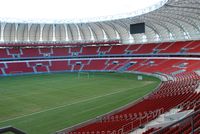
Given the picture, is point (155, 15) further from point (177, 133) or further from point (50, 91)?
point (177, 133)

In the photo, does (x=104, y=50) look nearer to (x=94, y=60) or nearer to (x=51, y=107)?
(x=94, y=60)

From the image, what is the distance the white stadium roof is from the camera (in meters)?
41.3

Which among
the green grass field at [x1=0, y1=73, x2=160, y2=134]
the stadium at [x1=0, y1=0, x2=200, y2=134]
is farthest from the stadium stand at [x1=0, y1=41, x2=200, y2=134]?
the green grass field at [x1=0, y1=73, x2=160, y2=134]

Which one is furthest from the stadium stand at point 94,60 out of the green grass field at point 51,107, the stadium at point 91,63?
the green grass field at point 51,107

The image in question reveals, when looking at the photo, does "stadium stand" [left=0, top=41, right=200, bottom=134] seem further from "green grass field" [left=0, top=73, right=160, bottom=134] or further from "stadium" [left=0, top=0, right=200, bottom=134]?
Result: "green grass field" [left=0, top=73, right=160, bottom=134]

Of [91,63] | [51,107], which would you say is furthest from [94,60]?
[51,107]

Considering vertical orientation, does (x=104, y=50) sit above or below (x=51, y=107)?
above

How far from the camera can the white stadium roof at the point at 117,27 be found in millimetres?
41284

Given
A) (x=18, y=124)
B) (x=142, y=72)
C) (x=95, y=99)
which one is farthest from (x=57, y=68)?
(x=18, y=124)

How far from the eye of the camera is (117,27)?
2394 inches

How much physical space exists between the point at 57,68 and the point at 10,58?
12540 mm

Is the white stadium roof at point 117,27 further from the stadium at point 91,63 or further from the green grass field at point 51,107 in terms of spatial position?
the green grass field at point 51,107

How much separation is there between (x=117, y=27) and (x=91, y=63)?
1284 cm

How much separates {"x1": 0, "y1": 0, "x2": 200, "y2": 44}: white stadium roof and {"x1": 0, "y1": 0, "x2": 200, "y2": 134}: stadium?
17cm
